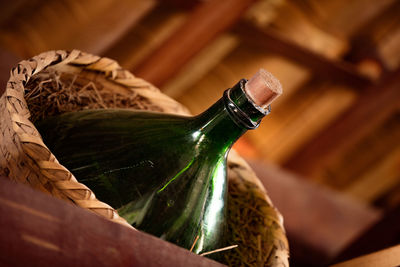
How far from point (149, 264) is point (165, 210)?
0.18 m

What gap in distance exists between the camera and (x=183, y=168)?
60 centimetres

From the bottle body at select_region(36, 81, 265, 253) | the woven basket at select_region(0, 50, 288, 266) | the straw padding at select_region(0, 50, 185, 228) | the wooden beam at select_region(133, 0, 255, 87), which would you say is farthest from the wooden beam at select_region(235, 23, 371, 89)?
the straw padding at select_region(0, 50, 185, 228)

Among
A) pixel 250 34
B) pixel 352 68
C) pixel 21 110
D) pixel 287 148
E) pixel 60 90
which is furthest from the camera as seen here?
pixel 287 148

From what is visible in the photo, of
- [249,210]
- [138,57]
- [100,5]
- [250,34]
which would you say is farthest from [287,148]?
[249,210]

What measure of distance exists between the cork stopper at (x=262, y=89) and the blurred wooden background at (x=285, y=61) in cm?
123

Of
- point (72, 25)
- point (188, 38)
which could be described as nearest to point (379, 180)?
point (188, 38)

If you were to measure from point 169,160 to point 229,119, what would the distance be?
0.29 feet

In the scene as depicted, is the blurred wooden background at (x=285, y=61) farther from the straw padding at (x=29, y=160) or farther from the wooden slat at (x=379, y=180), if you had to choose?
the straw padding at (x=29, y=160)

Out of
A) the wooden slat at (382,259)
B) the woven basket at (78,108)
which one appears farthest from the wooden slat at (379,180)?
the wooden slat at (382,259)

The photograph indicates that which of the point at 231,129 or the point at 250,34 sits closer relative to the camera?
the point at 231,129

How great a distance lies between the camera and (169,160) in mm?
599

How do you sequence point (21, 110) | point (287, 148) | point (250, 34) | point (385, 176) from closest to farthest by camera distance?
point (21, 110), point (250, 34), point (287, 148), point (385, 176)

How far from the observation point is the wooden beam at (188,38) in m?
1.76

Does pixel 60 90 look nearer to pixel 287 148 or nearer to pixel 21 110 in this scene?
pixel 21 110
